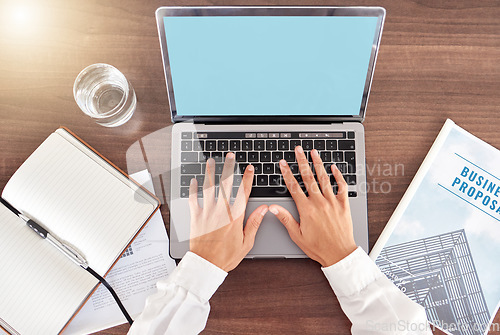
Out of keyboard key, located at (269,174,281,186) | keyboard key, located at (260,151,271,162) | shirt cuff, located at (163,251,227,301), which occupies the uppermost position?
keyboard key, located at (260,151,271,162)

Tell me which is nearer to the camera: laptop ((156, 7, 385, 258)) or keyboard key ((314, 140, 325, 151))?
laptop ((156, 7, 385, 258))

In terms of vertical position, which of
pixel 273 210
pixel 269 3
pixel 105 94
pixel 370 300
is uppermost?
pixel 269 3

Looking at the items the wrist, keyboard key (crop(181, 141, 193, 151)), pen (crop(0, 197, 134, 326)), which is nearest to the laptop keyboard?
keyboard key (crop(181, 141, 193, 151))

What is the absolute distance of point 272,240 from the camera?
27.9 inches

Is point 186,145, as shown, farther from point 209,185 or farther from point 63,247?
point 63,247

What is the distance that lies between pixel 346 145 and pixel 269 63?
214 millimetres

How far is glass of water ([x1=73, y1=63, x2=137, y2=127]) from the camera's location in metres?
0.73

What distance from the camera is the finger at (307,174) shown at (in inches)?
27.9

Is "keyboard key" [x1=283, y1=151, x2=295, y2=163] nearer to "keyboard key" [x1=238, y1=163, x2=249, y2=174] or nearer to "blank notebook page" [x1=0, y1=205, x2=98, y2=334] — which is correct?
"keyboard key" [x1=238, y1=163, x2=249, y2=174]

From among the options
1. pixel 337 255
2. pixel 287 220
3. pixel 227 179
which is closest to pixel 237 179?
pixel 227 179

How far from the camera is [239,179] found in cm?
72

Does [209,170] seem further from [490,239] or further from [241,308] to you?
[490,239]

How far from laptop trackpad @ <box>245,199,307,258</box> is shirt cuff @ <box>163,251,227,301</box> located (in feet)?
0.24

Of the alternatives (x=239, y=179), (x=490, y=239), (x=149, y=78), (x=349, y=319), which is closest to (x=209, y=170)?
(x=239, y=179)
